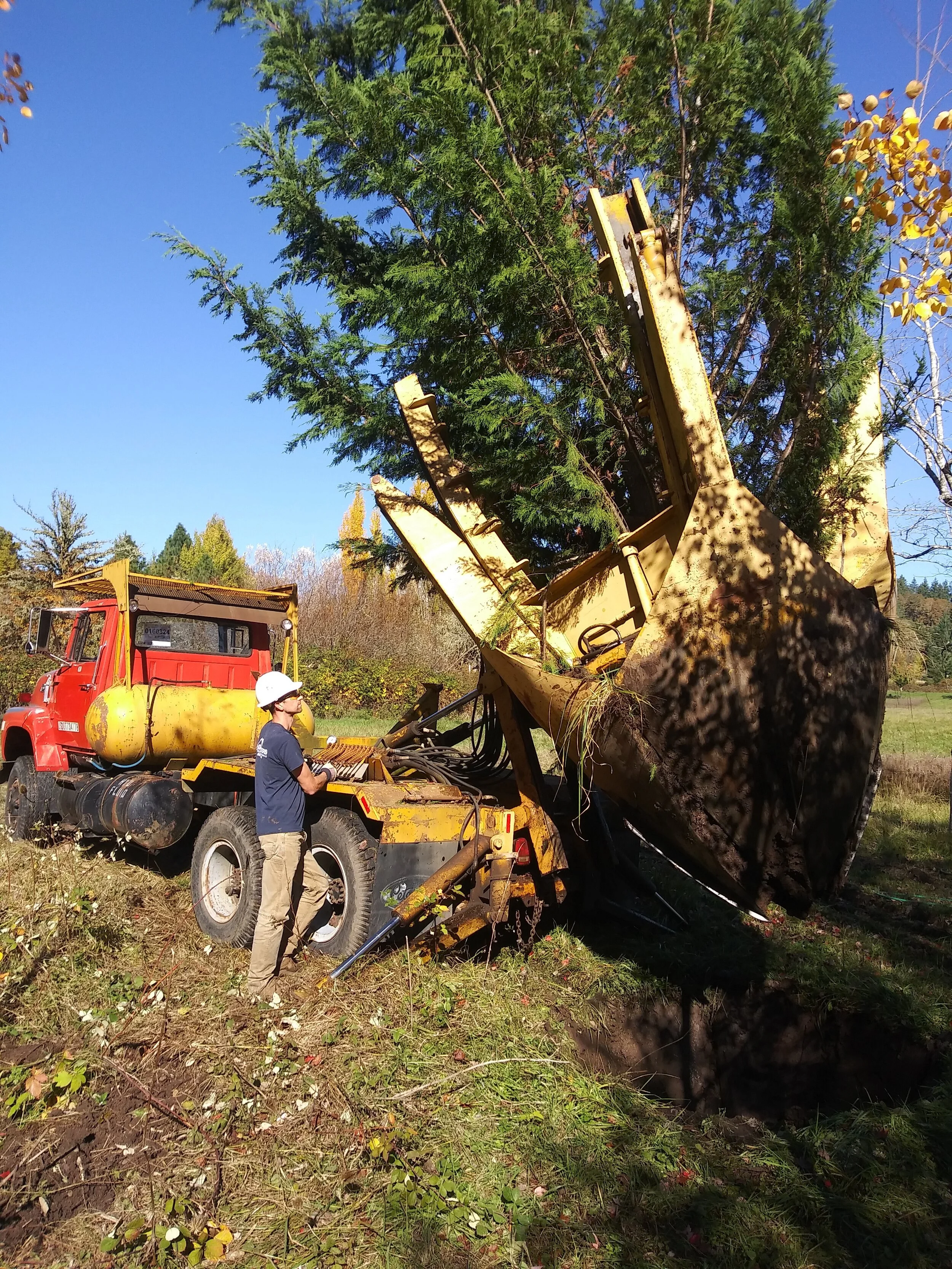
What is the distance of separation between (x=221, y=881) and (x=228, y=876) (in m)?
0.07

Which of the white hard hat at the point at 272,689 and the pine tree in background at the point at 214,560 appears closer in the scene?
the white hard hat at the point at 272,689

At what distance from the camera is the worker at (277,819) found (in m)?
4.85

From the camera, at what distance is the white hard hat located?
5023 millimetres

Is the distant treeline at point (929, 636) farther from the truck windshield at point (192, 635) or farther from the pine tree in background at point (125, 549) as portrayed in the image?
the pine tree in background at point (125, 549)

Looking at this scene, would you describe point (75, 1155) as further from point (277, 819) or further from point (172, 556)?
point (172, 556)

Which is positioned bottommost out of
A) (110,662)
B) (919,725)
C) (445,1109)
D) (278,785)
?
(919,725)

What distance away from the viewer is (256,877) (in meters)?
5.55

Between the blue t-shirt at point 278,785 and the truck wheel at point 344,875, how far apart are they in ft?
0.94

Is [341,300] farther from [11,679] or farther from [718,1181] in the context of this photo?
[11,679]

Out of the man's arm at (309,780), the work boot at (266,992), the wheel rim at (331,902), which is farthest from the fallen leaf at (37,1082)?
the man's arm at (309,780)

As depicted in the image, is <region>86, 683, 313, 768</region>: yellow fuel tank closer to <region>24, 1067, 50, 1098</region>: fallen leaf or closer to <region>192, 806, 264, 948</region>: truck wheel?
<region>192, 806, 264, 948</region>: truck wheel

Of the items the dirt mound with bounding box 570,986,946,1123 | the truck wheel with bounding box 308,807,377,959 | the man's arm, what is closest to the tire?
the truck wheel with bounding box 308,807,377,959

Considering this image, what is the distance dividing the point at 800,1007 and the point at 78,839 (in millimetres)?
5215

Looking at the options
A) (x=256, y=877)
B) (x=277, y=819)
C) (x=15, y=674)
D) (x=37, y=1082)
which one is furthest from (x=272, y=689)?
(x=15, y=674)
